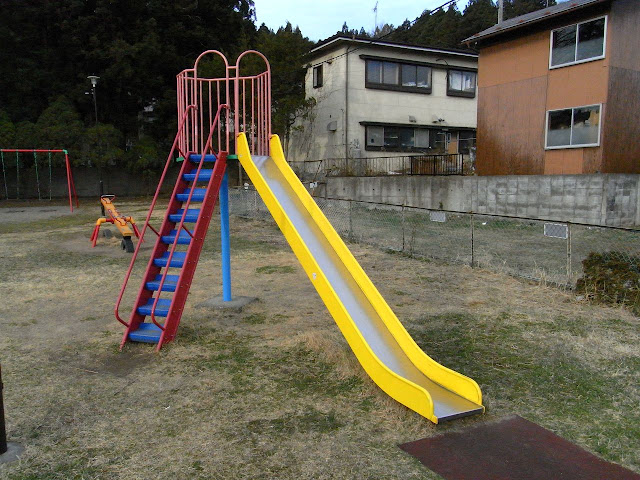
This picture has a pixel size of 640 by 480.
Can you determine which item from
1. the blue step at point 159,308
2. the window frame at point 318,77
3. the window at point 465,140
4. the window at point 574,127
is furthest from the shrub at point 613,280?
the window frame at point 318,77

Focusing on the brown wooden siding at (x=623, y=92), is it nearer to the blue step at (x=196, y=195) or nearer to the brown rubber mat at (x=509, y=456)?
the blue step at (x=196, y=195)

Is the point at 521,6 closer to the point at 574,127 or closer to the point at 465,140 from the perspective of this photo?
the point at 465,140

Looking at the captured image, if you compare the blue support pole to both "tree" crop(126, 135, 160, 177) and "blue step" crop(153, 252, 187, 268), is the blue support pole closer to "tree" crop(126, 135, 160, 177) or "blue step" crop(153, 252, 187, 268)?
Answer: "blue step" crop(153, 252, 187, 268)

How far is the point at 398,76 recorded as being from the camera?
2623 centimetres

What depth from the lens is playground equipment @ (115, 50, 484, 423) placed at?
3957 millimetres

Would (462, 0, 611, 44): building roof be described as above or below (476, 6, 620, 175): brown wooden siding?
above

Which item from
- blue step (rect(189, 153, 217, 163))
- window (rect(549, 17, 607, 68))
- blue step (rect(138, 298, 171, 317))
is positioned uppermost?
window (rect(549, 17, 607, 68))

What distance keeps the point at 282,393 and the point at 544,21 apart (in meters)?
15.6

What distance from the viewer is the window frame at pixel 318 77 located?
85.7ft

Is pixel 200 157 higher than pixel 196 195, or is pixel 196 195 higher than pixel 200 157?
pixel 200 157

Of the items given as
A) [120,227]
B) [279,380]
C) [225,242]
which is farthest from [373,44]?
[279,380]

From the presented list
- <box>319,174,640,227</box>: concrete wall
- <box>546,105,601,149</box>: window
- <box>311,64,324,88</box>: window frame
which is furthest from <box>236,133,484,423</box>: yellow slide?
<box>311,64,324,88</box>: window frame

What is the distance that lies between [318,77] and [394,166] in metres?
6.35

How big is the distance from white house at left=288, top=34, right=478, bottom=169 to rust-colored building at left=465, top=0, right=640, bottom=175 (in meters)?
8.22
